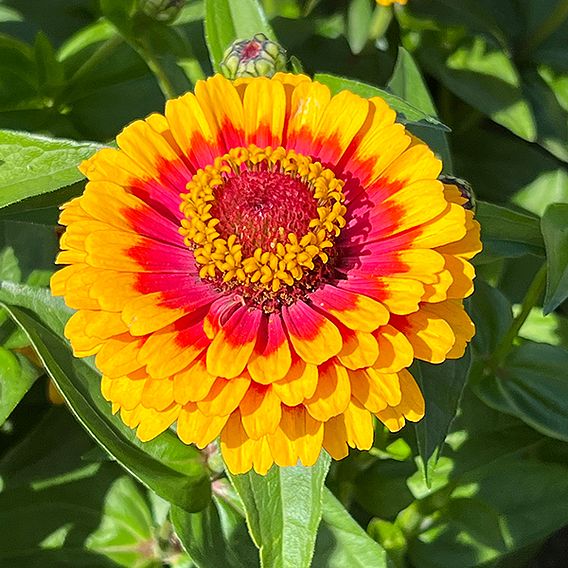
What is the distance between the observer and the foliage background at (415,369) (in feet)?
3.10

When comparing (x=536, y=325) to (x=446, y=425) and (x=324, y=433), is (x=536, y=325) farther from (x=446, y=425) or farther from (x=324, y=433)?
(x=324, y=433)

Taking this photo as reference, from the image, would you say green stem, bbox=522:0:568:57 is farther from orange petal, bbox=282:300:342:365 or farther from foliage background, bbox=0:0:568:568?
orange petal, bbox=282:300:342:365

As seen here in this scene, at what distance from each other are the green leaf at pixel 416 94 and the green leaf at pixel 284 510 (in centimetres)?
47

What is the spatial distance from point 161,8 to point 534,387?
2.44 feet

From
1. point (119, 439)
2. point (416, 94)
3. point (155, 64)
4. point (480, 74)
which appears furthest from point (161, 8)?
point (480, 74)

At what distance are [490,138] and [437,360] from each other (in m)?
1.10

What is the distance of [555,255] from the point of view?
97 centimetres

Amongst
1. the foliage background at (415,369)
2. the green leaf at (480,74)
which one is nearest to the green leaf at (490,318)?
the foliage background at (415,369)

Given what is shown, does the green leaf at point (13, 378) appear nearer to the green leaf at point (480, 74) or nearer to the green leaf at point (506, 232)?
the green leaf at point (506, 232)

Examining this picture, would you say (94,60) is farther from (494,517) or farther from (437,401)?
(494,517)

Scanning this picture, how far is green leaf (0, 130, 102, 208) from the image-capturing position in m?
0.87

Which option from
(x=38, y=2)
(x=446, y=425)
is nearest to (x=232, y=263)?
(x=446, y=425)

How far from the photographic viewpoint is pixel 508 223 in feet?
3.30

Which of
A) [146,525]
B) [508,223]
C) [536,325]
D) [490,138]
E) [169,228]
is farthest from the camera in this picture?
[490,138]
